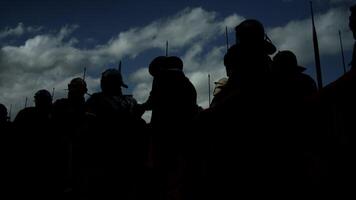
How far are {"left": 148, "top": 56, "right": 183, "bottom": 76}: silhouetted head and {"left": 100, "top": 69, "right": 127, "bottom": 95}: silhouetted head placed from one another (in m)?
1.32

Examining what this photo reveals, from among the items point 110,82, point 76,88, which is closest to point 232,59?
point 110,82

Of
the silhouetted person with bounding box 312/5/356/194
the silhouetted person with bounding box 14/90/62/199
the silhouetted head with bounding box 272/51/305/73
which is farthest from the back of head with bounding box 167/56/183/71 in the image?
the silhouetted person with bounding box 14/90/62/199

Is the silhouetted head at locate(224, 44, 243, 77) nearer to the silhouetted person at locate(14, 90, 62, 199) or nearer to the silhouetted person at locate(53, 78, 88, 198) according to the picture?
the silhouetted person at locate(53, 78, 88, 198)

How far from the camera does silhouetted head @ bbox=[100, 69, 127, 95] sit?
4.69 metres

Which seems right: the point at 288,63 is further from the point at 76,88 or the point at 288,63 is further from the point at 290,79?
the point at 76,88

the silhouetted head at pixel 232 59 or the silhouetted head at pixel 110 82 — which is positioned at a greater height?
the silhouetted head at pixel 110 82

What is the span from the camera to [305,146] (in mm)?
2209

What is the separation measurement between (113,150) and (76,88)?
191cm

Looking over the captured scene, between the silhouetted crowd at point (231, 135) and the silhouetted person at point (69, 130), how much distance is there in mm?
59

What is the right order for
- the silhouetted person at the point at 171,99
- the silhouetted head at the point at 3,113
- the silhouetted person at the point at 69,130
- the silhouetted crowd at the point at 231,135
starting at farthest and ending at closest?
the silhouetted head at the point at 3,113 < the silhouetted person at the point at 69,130 < the silhouetted person at the point at 171,99 < the silhouetted crowd at the point at 231,135

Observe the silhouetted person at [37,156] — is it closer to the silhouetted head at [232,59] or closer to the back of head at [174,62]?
the back of head at [174,62]

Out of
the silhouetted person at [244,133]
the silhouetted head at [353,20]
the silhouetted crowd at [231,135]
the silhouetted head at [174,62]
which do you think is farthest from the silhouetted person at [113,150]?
the silhouetted head at [353,20]

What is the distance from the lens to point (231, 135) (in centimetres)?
238

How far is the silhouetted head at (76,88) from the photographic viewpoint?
5730 mm
